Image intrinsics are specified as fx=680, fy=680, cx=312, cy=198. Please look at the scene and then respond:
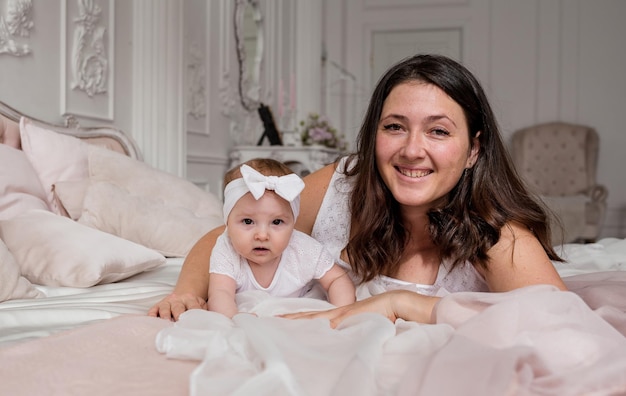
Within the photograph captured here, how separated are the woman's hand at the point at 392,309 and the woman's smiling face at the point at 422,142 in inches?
11.1

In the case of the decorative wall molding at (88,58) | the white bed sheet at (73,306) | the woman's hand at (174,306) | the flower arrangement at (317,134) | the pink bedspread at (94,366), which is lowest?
the white bed sheet at (73,306)

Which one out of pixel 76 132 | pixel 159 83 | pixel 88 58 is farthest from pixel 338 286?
pixel 159 83

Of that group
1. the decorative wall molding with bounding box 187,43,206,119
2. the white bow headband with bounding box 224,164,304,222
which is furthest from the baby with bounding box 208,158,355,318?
the decorative wall molding with bounding box 187,43,206,119

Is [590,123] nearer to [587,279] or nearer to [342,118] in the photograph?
[342,118]

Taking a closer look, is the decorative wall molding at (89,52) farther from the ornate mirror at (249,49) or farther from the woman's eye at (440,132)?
the woman's eye at (440,132)

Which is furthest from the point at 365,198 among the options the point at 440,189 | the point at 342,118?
the point at 342,118

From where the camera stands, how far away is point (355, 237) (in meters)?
1.78

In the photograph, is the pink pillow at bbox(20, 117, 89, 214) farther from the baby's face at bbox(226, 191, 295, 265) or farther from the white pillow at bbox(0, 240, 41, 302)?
→ the baby's face at bbox(226, 191, 295, 265)

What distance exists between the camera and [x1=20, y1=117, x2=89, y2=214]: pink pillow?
8.29 ft

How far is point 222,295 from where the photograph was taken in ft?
5.16

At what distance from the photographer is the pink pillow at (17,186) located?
2145mm

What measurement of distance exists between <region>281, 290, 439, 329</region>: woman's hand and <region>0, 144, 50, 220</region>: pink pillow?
1.18 metres

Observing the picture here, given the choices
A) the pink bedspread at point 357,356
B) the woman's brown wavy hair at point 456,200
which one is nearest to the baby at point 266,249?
the woman's brown wavy hair at point 456,200

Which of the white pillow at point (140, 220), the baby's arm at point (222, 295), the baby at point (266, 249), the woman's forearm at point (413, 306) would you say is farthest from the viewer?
the white pillow at point (140, 220)
